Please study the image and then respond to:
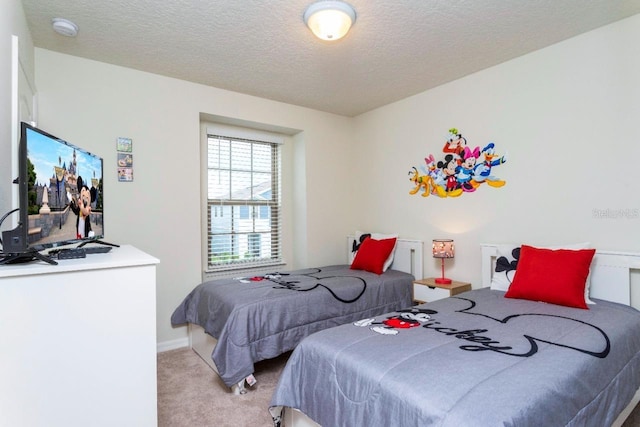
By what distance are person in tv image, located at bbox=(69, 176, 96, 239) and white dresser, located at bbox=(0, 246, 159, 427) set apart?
1.47 ft

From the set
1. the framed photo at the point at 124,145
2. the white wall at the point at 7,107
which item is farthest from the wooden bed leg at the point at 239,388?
the framed photo at the point at 124,145

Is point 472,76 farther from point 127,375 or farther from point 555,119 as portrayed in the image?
point 127,375

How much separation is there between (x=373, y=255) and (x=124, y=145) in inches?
101

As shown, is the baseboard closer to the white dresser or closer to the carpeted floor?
the carpeted floor

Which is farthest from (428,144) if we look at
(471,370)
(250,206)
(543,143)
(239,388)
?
(239,388)

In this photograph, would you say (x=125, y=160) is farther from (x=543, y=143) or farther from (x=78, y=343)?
(x=543, y=143)

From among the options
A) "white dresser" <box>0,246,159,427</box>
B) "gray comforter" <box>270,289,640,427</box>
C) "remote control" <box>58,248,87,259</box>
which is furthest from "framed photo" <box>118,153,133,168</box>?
"gray comforter" <box>270,289,640,427</box>

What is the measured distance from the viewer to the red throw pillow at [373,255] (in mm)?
3430

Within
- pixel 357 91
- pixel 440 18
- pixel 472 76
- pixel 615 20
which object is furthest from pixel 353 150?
pixel 615 20

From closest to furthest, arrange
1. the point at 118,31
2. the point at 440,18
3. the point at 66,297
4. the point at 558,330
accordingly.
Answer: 1. the point at 66,297
2. the point at 558,330
3. the point at 440,18
4. the point at 118,31

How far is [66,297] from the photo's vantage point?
3.85 ft

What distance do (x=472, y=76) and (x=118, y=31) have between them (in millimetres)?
2920

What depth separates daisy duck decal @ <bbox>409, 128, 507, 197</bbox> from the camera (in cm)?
297

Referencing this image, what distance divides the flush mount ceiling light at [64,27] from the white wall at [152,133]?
17.5 inches
